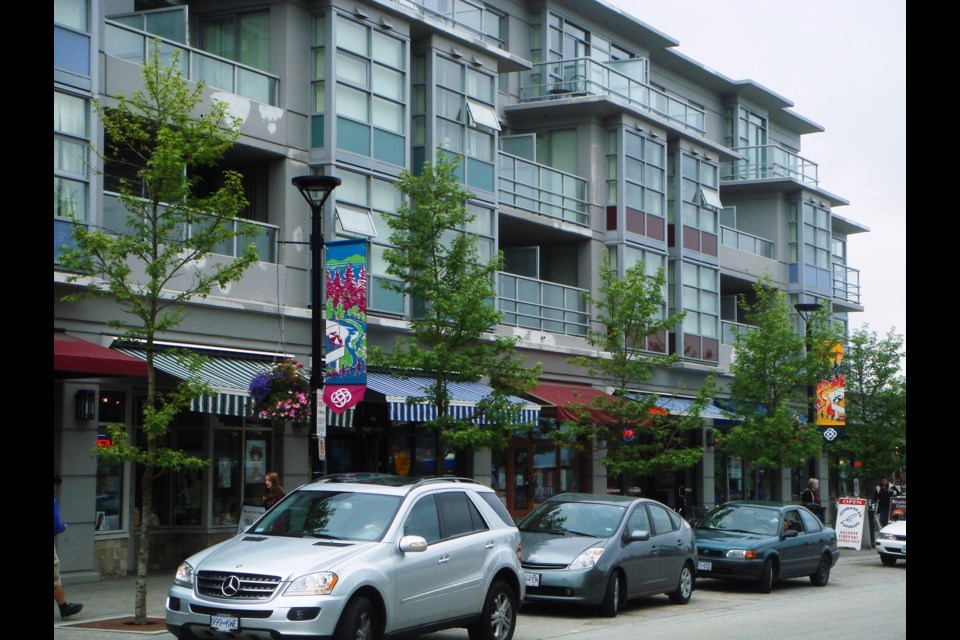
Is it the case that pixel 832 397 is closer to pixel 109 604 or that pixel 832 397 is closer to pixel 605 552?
pixel 605 552

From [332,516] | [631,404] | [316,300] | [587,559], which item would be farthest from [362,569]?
[631,404]

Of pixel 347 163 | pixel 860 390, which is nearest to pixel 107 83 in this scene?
pixel 347 163

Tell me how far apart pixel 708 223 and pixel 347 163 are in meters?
17.6

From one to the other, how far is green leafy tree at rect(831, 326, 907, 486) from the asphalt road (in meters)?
15.7

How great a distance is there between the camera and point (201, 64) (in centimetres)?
2303

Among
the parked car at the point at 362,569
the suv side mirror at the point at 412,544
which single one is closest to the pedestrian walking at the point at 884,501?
the parked car at the point at 362,569

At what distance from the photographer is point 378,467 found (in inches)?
1046

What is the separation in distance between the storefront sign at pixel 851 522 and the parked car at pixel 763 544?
A: 7.96 meters

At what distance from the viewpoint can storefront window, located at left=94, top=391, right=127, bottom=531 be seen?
814 inches

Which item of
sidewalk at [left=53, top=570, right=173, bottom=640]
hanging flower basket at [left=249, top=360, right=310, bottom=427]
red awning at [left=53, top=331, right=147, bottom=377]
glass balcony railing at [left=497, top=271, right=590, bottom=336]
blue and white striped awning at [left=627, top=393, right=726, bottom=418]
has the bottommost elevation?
sidewalk at [left=53, top=570, right=173, bottom=640]

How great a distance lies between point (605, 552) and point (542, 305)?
14.9 metres

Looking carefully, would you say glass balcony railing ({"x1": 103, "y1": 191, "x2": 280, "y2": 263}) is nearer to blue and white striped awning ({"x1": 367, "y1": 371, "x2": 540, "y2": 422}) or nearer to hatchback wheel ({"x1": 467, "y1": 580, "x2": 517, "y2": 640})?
blue and white striped awning ({"x1": 367, "y1": 371, "x2": 540, "y2": 422})

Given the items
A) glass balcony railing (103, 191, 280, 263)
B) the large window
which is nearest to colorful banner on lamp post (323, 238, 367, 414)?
glass balcony railing (103, 191, 280, 263)
